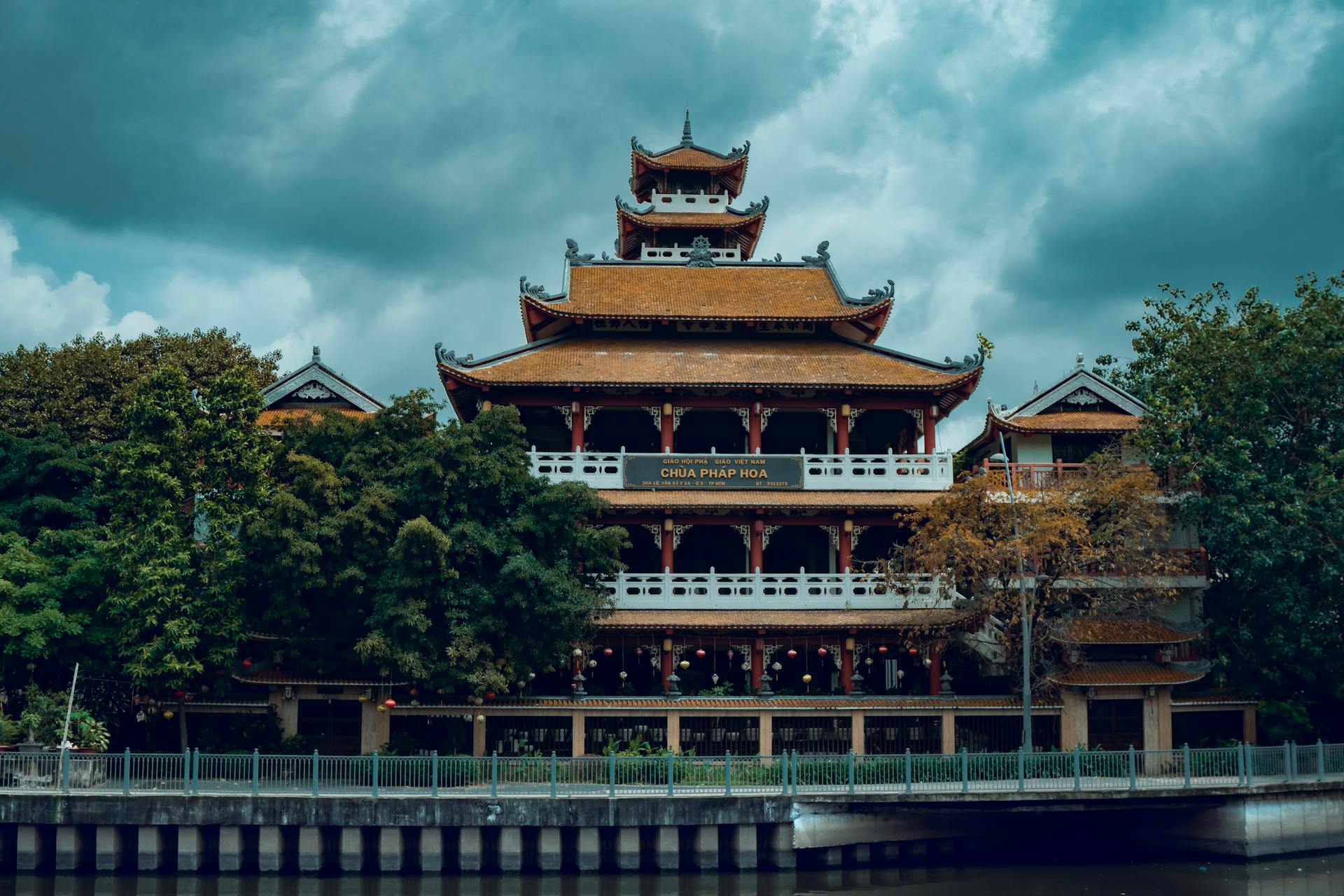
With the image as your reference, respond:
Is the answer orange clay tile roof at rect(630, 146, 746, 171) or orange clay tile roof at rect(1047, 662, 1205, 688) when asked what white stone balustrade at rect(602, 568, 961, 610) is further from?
orange clay tile roof at rect(630, 146, 746, 171)

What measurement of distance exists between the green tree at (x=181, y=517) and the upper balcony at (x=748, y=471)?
8.14m

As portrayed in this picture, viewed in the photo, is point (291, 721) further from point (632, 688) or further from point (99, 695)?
point (632, 688)

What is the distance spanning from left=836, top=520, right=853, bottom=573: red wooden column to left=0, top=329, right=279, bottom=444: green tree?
57.2 ft

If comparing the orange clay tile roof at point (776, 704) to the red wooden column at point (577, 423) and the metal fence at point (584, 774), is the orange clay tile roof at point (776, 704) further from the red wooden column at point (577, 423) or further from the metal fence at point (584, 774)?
the red wooden column at point (577, 423)

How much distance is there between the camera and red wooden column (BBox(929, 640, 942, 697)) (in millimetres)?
34875

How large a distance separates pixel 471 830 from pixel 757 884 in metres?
6.52

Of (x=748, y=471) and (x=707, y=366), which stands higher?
(x=707, y=366)

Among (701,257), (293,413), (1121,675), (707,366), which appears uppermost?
(701,257)

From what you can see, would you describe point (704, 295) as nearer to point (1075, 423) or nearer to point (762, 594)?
point (762, 594)

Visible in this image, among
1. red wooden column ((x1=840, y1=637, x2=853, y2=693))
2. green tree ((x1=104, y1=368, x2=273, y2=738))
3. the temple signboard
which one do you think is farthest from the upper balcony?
green tree ((x1=104, y1=368, x2=273, y2=738))

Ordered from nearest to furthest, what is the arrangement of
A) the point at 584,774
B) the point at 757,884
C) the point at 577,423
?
the point at 757,884, the point at 584,774, the point at 577,423

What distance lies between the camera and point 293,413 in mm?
37844

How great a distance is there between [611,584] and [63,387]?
1721 cm

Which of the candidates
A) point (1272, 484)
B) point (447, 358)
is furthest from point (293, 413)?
point (1272, 484)
